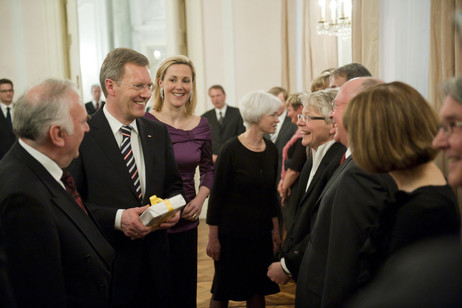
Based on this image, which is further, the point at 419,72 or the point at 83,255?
the point at 419,72

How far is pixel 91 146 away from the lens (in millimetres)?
2062

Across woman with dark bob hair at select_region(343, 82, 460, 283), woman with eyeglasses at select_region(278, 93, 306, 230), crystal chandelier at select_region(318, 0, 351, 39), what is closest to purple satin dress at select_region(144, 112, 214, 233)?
woman with eyeglasses at select_region(278, 93, 306, 230)

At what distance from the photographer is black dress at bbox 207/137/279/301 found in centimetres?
297

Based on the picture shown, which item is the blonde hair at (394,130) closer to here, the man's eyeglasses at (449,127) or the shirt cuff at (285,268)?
the man's eyeglasses at (449,127)

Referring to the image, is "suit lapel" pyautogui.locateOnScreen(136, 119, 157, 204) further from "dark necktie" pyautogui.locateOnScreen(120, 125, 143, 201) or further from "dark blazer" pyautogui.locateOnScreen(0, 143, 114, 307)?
"dark blazer" pyautogui.locateOnScreen(0, 143, 114, 307)

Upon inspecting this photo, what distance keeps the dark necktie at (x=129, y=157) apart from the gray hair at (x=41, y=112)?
590 mm

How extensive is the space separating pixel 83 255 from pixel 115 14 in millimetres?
10233

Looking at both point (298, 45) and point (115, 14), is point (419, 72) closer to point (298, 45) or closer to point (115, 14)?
point (298, 45)

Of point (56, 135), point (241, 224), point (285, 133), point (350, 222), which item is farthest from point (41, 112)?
point (285, 133)

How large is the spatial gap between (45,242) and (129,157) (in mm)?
837

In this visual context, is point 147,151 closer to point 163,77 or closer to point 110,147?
point 110,147

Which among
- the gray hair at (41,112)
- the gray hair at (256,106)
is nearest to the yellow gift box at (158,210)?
the gray hair at (41,112)

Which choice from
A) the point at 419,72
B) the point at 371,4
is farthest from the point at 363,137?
the point at 371,4

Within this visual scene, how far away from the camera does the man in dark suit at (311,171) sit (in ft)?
6.86
